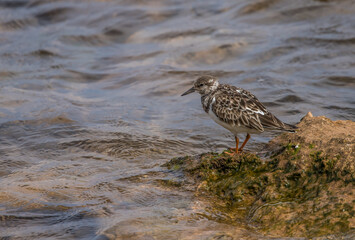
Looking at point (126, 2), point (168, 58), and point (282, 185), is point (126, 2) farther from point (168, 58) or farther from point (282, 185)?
point (282, 185)

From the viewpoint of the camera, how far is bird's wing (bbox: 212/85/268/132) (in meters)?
5.93

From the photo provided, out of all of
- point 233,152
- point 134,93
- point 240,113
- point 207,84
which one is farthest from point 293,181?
point 134,93

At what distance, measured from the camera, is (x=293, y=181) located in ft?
15.7

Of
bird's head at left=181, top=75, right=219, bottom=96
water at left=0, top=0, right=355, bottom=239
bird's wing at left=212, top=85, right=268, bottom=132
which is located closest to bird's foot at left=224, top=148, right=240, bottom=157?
bird's wing at left=212, top=85, right=268, bottom=132

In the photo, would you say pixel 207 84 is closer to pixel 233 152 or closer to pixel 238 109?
pixel 238 109

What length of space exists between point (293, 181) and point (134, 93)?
6.39 meters

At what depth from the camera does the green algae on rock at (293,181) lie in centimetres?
423

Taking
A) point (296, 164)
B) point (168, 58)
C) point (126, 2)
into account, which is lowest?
point (296, 164)

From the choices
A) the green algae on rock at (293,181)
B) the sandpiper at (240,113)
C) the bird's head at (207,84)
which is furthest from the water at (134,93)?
the bird's head at (207,84)

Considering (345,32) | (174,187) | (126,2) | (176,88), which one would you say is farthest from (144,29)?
(174,187)

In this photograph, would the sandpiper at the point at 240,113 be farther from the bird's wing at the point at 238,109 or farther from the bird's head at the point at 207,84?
the bird's head at the point at 207,84

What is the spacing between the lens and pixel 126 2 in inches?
613

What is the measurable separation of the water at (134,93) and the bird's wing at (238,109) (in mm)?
1024

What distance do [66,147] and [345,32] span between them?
8.15m
